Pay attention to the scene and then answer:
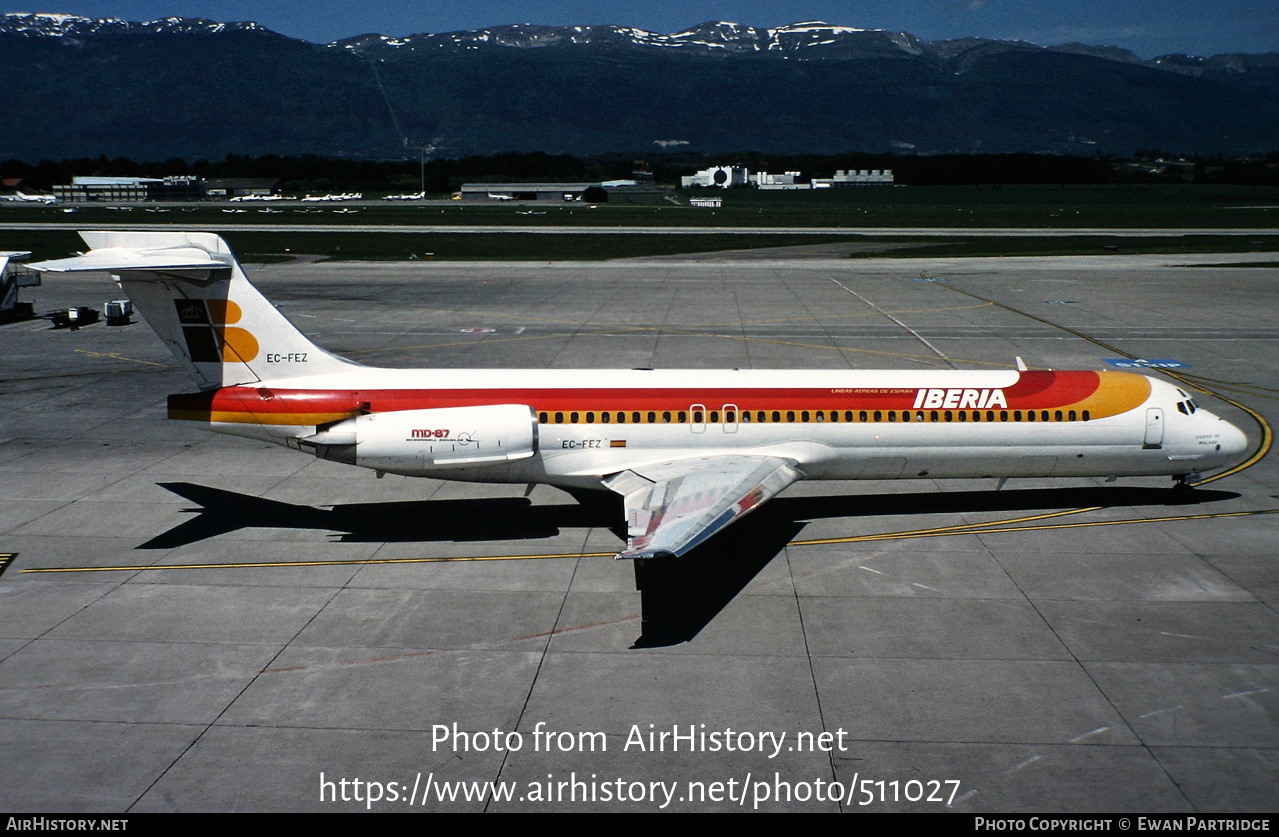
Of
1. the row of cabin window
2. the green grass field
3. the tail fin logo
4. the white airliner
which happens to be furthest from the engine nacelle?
the green grass field

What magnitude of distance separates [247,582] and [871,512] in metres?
13.1

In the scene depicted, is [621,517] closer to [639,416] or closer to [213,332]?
[639,416]

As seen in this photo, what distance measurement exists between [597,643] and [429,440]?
5.80 m

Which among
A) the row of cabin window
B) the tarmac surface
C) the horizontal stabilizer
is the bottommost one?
the tarmac surface

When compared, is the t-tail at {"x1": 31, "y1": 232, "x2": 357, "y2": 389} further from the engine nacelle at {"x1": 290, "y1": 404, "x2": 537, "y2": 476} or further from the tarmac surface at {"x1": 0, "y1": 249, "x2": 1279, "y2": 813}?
the tarmac surface at {"x1": 0, "y1": 249, "x2": 1279, "y2": 813}

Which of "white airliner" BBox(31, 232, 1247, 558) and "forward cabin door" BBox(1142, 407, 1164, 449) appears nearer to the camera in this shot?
"white airliner" BBox(31, 232, 1247, 558)

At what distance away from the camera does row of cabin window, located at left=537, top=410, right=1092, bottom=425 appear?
20219mm

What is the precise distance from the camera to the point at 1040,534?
2028 cm

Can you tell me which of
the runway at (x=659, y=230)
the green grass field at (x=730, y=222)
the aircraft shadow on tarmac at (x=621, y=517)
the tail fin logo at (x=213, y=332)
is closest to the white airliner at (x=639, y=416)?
the tail fin logo at (x=213, y=332)

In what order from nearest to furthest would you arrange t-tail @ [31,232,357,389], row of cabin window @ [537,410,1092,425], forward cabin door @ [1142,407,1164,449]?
t-tail @ [31,232,357,389] < row of cabin window @ [537,410,1092,425] < forward cabin door @ [1142,407,1164,449]

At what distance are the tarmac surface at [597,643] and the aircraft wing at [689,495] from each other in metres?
1.48

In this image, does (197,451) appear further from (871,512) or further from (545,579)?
(871,512)

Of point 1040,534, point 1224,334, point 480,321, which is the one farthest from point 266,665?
point 1224,334

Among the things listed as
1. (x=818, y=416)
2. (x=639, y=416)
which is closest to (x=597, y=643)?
(x=639, y=416)
